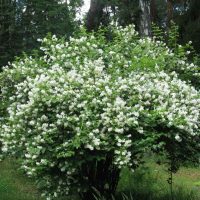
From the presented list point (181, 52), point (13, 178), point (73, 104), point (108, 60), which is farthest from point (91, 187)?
point (13, 178)

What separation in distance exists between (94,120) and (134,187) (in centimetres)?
405

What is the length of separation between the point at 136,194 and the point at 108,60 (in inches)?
111

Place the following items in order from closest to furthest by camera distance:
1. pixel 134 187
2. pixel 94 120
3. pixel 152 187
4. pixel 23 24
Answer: pixel 94 120 → pixel 134 187 → pixel 152 187 → pixel 23 24

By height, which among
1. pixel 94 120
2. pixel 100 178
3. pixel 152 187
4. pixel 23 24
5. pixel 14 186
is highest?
pixel 23 24

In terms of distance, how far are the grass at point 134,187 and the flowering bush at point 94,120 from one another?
1.54 metres

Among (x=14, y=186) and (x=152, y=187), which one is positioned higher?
(x=14, y=186)

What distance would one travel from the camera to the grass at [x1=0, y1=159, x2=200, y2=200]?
941 cm

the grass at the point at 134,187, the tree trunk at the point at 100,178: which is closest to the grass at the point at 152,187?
the grass at the point at 134,187

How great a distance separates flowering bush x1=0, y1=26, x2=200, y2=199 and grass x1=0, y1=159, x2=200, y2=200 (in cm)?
154

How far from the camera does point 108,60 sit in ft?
27.9

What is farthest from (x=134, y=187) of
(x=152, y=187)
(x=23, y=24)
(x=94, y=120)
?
(x=23, y=24)

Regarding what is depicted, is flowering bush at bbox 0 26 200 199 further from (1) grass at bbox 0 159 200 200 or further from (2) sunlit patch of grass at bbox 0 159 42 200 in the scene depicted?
(2) sunlit patch of grass at bbox 0 159 42 200

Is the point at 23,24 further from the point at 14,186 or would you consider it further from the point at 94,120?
the point at 94,120

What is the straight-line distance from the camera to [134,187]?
10.4 metres
